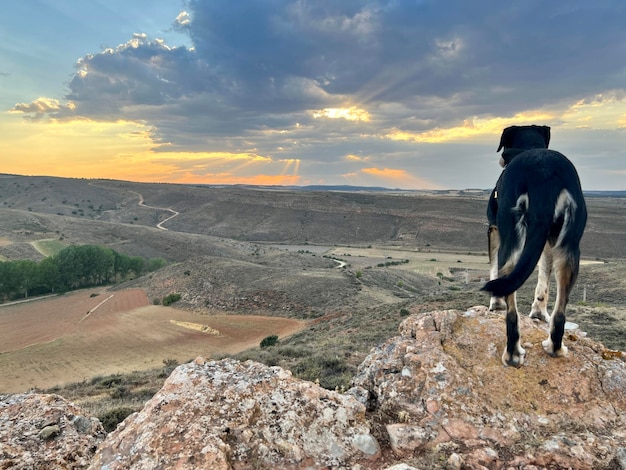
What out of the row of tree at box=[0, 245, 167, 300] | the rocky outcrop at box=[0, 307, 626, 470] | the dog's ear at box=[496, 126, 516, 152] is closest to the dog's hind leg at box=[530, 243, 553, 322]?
the rocky outcrop at box=[0, 307, 626, 470]

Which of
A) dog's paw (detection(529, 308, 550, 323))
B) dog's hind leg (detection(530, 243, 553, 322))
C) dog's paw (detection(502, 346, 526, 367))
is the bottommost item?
dog's paw (detection(502, 346, 526, 367))

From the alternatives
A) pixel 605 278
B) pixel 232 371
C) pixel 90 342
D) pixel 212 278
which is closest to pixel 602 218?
pixel 605 278

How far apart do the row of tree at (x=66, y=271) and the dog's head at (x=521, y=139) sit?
159ft

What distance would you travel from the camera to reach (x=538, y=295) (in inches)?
217

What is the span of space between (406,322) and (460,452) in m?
2.53

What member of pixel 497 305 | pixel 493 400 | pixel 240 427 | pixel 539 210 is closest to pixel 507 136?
pixel 539 210

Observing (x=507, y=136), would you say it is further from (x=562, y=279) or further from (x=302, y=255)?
(x=302, y=255)

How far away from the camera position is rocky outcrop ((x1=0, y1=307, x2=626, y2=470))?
3.41 metres

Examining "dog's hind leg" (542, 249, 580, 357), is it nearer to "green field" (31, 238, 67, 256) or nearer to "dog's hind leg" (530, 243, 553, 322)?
"dog's hind leg" (530, 243, 553, 322)

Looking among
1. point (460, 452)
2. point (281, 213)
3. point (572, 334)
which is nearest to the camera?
point (460, 452)

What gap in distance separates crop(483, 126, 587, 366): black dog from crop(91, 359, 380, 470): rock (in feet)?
6.37

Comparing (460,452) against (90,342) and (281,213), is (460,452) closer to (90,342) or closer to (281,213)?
(90,342)

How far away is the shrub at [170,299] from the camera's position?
114 ft

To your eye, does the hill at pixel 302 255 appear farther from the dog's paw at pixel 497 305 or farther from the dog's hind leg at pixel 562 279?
the dog's hind leg at pixel 562 279
